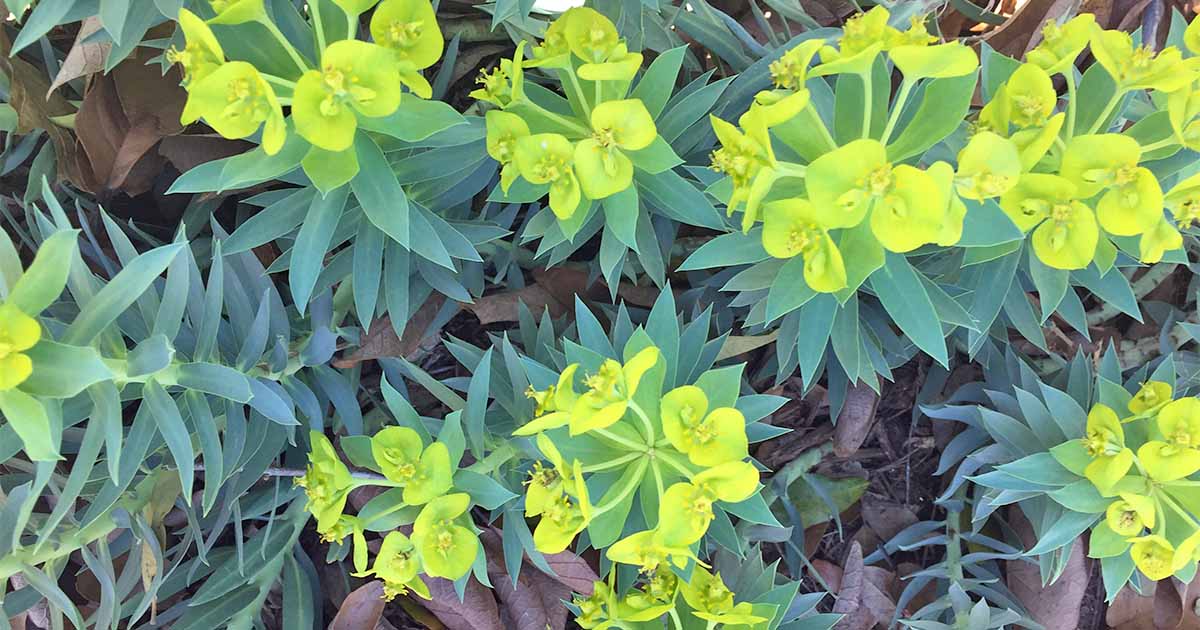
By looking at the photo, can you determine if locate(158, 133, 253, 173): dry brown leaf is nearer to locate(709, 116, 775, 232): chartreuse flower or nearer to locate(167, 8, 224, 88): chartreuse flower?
Result: locate(167, 8, 224, 88): chartreuse flower

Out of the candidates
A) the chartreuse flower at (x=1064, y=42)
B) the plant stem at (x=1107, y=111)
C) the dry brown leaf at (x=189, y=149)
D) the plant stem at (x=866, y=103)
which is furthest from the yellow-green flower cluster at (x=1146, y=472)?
the dry brown leaf at (x=189, y=149)

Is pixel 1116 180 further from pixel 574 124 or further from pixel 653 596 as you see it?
pixel 653 596

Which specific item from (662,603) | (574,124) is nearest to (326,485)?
(662,603)

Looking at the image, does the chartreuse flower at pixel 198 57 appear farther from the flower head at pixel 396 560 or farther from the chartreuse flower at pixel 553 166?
the flower head at pixel 396 560

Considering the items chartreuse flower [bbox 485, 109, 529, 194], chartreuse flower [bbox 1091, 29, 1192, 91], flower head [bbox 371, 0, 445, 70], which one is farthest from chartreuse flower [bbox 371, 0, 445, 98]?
chartreuse flower [bbox 1091, 29, 1192, 91]

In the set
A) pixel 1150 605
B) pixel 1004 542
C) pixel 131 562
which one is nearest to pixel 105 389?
pixel 131 562

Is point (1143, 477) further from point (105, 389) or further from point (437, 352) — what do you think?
point (105, 389)
